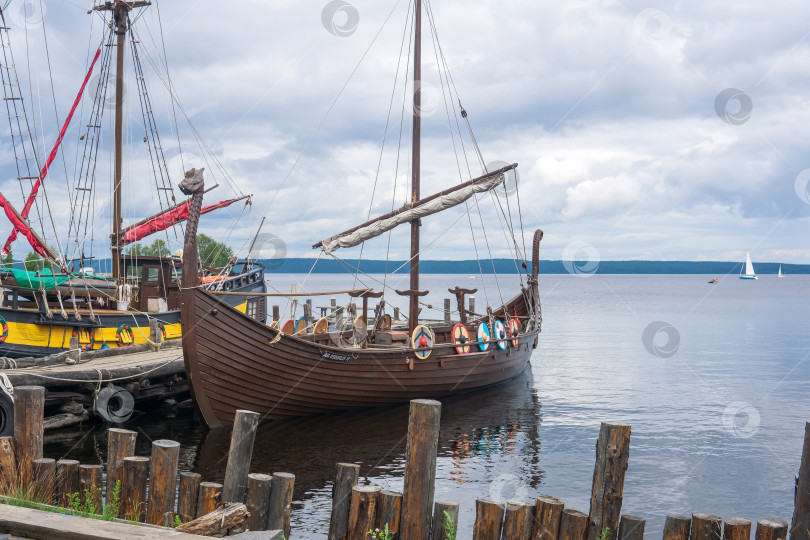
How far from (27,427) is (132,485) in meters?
1.66

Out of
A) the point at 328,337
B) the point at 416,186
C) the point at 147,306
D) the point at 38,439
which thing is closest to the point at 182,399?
the point at 328,337

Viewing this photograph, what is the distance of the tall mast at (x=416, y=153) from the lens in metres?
21.0

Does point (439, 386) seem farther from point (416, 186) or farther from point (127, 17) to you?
point (127, 17)

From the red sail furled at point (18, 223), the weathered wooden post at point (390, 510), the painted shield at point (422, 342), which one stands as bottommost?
the weathered wooden post at point (390, 510)

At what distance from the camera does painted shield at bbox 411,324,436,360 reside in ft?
61.4

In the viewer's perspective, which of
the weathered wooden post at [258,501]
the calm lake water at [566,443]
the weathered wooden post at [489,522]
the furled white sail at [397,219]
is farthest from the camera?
the furled white sail at [397,219]

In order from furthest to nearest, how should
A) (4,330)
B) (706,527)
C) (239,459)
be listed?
(4,330), (239,459), (706,527)

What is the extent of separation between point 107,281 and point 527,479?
17465 millimetres

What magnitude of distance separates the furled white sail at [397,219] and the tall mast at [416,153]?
425mm

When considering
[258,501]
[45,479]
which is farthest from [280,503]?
[45,479]

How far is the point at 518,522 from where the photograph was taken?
7125 millimetres

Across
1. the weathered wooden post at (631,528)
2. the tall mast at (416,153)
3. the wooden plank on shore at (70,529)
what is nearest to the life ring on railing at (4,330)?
the tall mast at (416,153)

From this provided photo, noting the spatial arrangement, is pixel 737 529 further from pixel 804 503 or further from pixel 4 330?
pixel 4 330

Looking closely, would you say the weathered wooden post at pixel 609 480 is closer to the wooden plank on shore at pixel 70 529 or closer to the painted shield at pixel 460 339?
the wooden plank on shore at pixel 70 529
